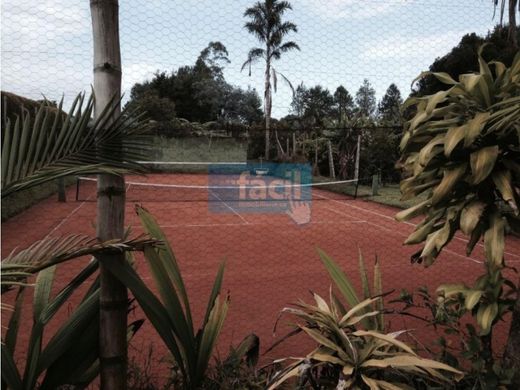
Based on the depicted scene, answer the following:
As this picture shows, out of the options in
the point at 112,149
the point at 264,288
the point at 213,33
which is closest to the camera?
the point at 112,149

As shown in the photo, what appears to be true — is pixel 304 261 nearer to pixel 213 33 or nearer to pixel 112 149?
pixel 213 33

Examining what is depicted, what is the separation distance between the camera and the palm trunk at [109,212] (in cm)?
172

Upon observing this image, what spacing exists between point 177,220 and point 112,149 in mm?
8585

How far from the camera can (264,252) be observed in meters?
6.92

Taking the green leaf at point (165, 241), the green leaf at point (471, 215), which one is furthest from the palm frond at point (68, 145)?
the green leaf at point (471, 215)

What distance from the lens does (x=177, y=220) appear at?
1008cm

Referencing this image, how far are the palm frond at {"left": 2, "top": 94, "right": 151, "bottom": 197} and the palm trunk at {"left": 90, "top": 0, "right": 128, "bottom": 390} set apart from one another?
0.12m

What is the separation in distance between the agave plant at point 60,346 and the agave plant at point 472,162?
153cm

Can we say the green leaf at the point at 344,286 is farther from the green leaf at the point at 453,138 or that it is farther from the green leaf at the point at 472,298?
the green leaf at the point at 453,138

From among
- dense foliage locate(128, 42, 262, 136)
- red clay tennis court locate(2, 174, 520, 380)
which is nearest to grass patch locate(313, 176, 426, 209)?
red clay tennis court locate(2, 174, 520, 380)

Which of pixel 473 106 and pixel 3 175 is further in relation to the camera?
pixel 473 106

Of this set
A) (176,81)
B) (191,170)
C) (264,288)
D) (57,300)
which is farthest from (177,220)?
(176,81)

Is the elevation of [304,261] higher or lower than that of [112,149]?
lower

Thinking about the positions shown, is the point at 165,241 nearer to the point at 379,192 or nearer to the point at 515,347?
the point at 515,347
